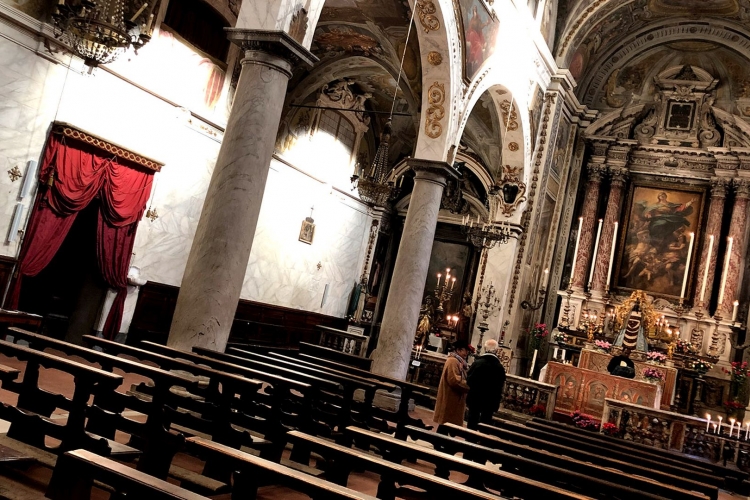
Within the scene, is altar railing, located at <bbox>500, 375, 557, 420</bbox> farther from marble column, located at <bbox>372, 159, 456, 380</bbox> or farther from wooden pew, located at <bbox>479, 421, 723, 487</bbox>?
wooden pew, located at <bbox>479, 421, 723, 487</bbox>

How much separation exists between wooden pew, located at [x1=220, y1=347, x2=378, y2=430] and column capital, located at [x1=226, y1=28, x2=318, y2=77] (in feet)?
10.7

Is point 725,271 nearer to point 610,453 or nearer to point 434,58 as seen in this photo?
point 434,58

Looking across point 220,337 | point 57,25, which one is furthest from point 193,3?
point 220,337

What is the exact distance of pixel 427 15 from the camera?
12.3 meters

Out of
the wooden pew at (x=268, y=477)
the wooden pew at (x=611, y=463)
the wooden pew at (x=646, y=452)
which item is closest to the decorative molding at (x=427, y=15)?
the wooden pew at (x=646, y=452)

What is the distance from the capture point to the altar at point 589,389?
14.0 meters

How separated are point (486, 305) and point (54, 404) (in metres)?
13.3

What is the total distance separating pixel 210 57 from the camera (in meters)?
14.0

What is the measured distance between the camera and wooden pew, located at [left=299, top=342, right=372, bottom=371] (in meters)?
11.3

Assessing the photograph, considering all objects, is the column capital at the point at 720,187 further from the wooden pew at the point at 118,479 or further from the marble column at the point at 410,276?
the wooden pew at the point at 118,479

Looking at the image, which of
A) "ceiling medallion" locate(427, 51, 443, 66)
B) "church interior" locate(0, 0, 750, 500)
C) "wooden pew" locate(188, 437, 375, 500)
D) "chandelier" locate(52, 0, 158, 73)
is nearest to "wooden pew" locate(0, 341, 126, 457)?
"church interior" locate(0, 0, 750, 500)

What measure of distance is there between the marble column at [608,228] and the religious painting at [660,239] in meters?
0.39

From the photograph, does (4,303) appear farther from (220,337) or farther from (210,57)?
(210,57)

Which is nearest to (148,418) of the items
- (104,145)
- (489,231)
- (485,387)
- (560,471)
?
(560,471)
